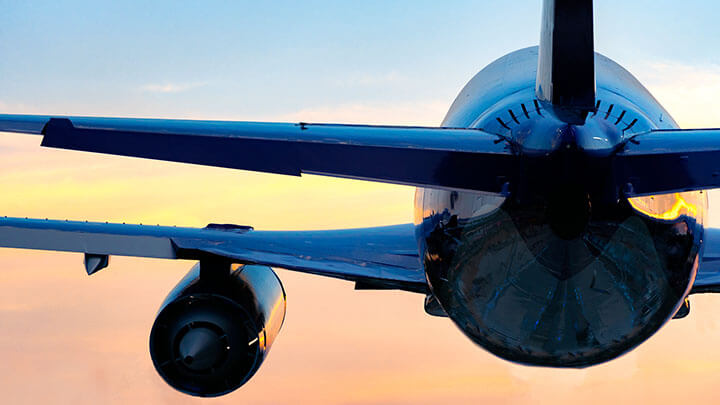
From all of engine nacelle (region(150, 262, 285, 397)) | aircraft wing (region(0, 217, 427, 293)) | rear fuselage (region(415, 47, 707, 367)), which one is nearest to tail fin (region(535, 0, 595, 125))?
rear fuselage (region(415, 47, 707, 367))

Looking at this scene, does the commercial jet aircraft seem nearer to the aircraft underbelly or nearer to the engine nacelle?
the aircraft underbelly

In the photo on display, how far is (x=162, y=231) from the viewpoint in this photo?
14055 mm

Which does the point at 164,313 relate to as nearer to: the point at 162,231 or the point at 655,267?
the point at 162,231

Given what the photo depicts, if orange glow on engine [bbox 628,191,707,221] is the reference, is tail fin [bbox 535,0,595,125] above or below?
above

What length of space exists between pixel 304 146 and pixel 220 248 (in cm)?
763

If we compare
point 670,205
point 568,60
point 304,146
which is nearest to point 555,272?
point 670,205

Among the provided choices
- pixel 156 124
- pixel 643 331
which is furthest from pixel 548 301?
pixel 156 124

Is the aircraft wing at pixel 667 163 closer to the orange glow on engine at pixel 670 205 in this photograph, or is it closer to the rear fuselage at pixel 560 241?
the rear fuselage at pixel 560 241

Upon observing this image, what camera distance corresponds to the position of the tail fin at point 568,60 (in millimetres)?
5965

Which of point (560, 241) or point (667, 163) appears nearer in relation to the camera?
point (667, 163)

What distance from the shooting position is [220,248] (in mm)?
13617

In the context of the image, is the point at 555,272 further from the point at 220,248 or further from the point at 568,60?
the point at 220,248

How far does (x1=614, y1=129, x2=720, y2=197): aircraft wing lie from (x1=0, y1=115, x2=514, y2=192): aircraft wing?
0.99 metres

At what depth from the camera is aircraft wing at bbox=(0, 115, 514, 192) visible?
239 inches
